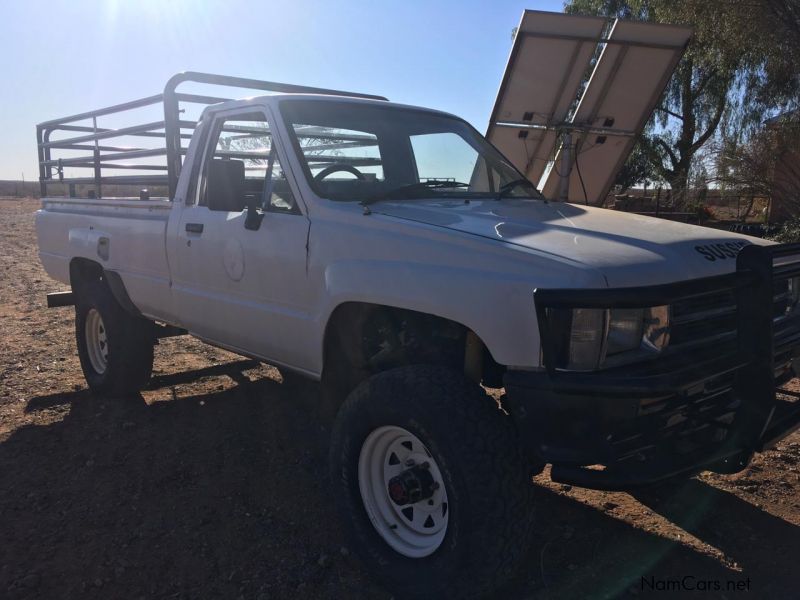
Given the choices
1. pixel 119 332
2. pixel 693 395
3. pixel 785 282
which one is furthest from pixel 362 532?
pixel 119 332

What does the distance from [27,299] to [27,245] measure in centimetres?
855

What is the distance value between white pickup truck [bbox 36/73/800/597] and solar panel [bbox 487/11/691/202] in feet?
9.39

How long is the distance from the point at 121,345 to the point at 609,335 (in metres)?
3.95

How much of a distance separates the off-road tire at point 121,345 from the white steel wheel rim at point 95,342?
0.14 metres

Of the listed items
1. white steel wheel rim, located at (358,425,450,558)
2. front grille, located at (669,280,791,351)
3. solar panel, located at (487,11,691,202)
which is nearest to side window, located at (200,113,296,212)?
white steel wheel rim, located at (358,425,450,558)

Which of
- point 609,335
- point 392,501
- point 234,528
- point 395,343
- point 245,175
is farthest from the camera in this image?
point 245,175

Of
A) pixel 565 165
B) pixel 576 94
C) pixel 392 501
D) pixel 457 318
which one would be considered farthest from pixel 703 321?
pixel 576 94

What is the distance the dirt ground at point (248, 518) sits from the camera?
9.73 feet

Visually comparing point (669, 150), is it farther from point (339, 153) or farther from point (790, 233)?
point (339, 153)

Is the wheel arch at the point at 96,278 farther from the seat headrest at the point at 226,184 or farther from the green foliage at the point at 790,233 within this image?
the green foliage at the point at 790,233

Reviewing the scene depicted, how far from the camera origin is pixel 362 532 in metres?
2.96

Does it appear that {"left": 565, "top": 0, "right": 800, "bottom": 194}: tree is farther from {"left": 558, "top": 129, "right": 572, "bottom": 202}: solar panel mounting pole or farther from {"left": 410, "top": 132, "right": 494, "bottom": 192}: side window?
{"left": 410, "top": 132, "right": 494, "bottom": 192}: side window

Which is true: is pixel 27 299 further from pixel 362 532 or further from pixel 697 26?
pixel 697 26

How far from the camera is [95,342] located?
18.4 feet
